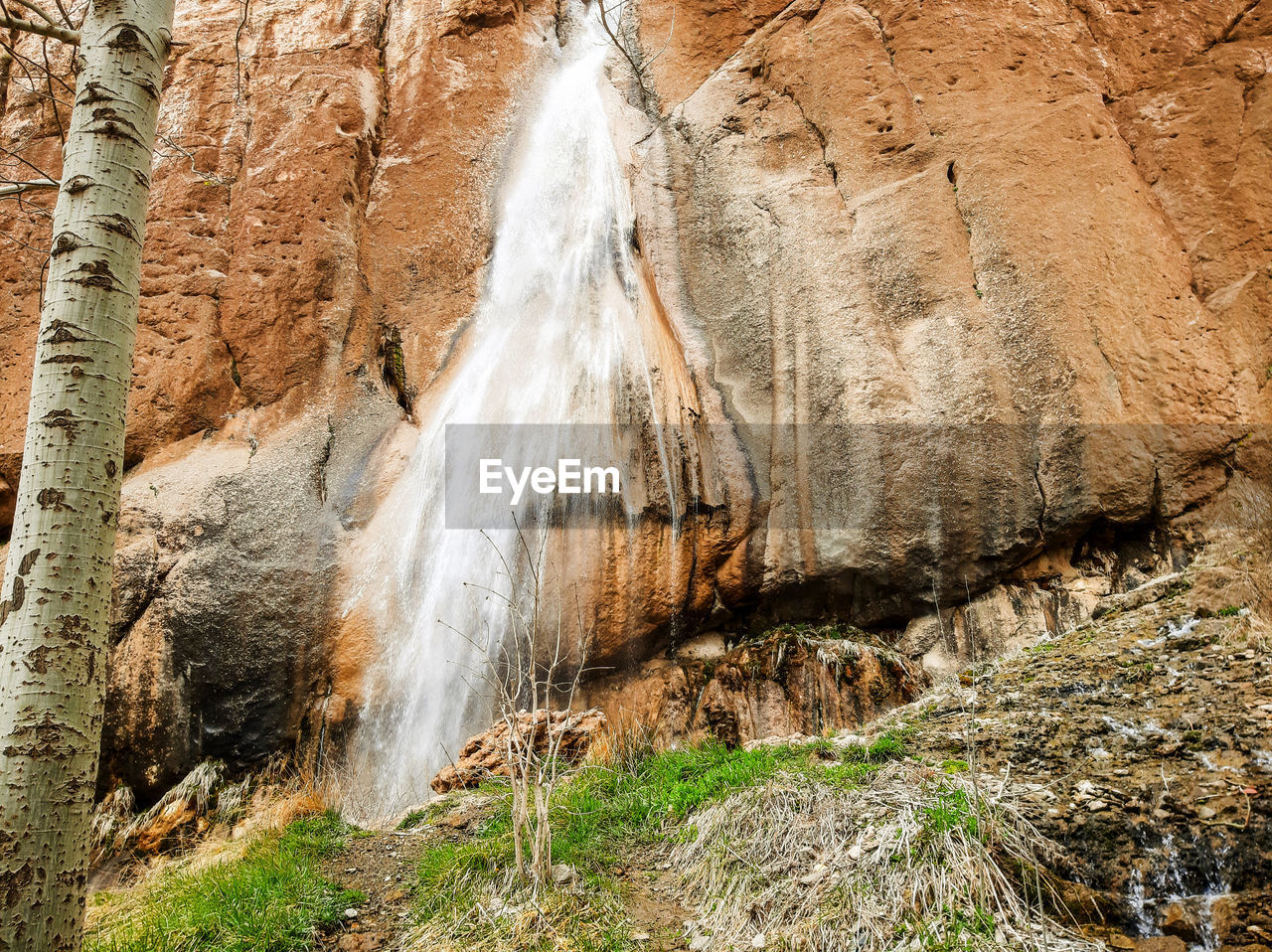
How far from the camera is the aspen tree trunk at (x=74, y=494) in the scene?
7.51 feet

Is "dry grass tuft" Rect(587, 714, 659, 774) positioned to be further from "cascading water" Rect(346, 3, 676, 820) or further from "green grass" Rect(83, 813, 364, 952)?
"green grass" Rect(83, 813, 364, 952)

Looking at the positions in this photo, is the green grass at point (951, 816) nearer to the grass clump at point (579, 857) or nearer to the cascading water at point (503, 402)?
the grass clump at point (579, 857)

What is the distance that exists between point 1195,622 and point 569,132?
840 centimetres

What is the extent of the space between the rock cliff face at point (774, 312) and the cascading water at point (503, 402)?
0.94 feet

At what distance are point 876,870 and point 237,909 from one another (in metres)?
2.94

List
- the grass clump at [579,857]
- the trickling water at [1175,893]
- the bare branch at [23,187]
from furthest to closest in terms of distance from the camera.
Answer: the grass clump at [579,857]
the bare branch at [23,187]
the trickling water at [1175,893]

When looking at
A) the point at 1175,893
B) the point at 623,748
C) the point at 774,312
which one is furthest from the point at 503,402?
the point at 1175,893

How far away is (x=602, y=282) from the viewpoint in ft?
27.8

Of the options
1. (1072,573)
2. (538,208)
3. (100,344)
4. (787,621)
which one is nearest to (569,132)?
(538,208)

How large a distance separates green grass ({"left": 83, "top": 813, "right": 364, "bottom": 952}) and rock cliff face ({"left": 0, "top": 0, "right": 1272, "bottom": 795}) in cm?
192

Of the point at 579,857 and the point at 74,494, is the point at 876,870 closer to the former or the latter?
the point at 579,857

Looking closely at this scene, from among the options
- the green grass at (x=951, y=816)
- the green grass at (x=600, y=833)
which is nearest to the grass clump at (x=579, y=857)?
the green grass at (x=600, y=833)

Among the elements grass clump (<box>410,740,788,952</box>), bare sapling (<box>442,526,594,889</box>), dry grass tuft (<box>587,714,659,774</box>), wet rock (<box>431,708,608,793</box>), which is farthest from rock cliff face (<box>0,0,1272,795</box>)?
grass clump (<box>410,740,788,952</box>)

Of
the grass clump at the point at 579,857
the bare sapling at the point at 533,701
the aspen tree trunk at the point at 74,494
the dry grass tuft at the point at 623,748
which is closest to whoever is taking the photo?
the aspen tree trunk at the point at 74,494
